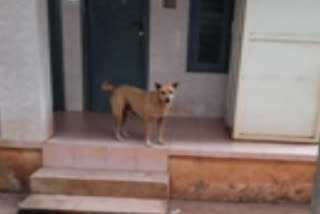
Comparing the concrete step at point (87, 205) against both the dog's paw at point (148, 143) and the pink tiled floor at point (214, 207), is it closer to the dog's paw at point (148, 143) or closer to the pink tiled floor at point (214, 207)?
the pink tiled floor at point (214, 207)

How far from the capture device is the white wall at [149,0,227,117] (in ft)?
12.5

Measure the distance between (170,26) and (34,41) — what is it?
150 centimetres

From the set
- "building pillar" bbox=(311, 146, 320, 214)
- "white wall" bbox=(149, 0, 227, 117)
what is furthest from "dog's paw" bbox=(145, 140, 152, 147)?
"building pillar" bbox=(311, 146, 320, 214)

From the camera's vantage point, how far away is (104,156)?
10.0 feet

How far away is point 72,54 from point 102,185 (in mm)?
1681

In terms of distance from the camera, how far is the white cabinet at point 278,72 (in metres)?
3.01

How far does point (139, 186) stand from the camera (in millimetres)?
2879

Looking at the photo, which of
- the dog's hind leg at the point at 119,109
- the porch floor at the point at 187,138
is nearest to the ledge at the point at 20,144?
the porch floor at the point at 187,138

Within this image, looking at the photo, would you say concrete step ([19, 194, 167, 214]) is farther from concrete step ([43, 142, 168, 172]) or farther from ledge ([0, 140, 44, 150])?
ledge ([0, 140, 44, 150])

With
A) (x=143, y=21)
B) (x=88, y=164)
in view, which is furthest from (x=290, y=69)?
(x=88, y=164)

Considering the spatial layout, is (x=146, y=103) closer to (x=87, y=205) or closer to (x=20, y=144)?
(x=87, y=205)

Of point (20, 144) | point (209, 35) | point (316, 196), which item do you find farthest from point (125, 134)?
point (316, 196)

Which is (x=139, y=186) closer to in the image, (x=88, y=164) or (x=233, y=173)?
(x=88, y=164)

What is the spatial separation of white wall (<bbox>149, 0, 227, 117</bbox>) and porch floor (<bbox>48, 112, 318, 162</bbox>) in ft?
0.53
